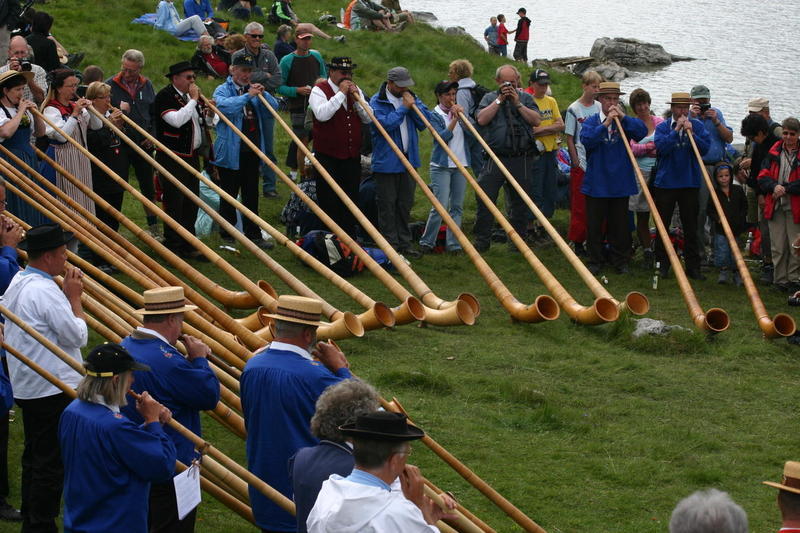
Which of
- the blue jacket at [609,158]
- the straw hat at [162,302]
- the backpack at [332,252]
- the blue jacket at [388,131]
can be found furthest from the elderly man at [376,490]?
the blue jacket at [609,158]

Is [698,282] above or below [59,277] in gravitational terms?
below

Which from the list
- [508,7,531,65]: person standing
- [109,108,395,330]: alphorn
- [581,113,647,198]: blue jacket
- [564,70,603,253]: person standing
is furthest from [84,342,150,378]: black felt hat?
[508,7,531,65]: person standing

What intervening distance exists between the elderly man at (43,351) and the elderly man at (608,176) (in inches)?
277

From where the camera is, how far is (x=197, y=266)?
11898 mm

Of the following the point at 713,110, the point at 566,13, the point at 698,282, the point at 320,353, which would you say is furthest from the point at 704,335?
the point at 566,13

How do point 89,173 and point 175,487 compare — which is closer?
point 175,487

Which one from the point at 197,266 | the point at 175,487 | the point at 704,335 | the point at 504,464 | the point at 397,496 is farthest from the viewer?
the point at 197,266

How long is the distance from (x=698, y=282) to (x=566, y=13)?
3690cm

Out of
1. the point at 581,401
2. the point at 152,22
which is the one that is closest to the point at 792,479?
the point at 581,401

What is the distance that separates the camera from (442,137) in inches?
511

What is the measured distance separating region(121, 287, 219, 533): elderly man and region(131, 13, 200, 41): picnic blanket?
1553 cm

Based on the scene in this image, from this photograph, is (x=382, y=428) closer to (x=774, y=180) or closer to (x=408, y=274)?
(x=408, y=274)

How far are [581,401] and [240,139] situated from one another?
5161mm

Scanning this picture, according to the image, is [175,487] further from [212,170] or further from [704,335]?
[212,170]
